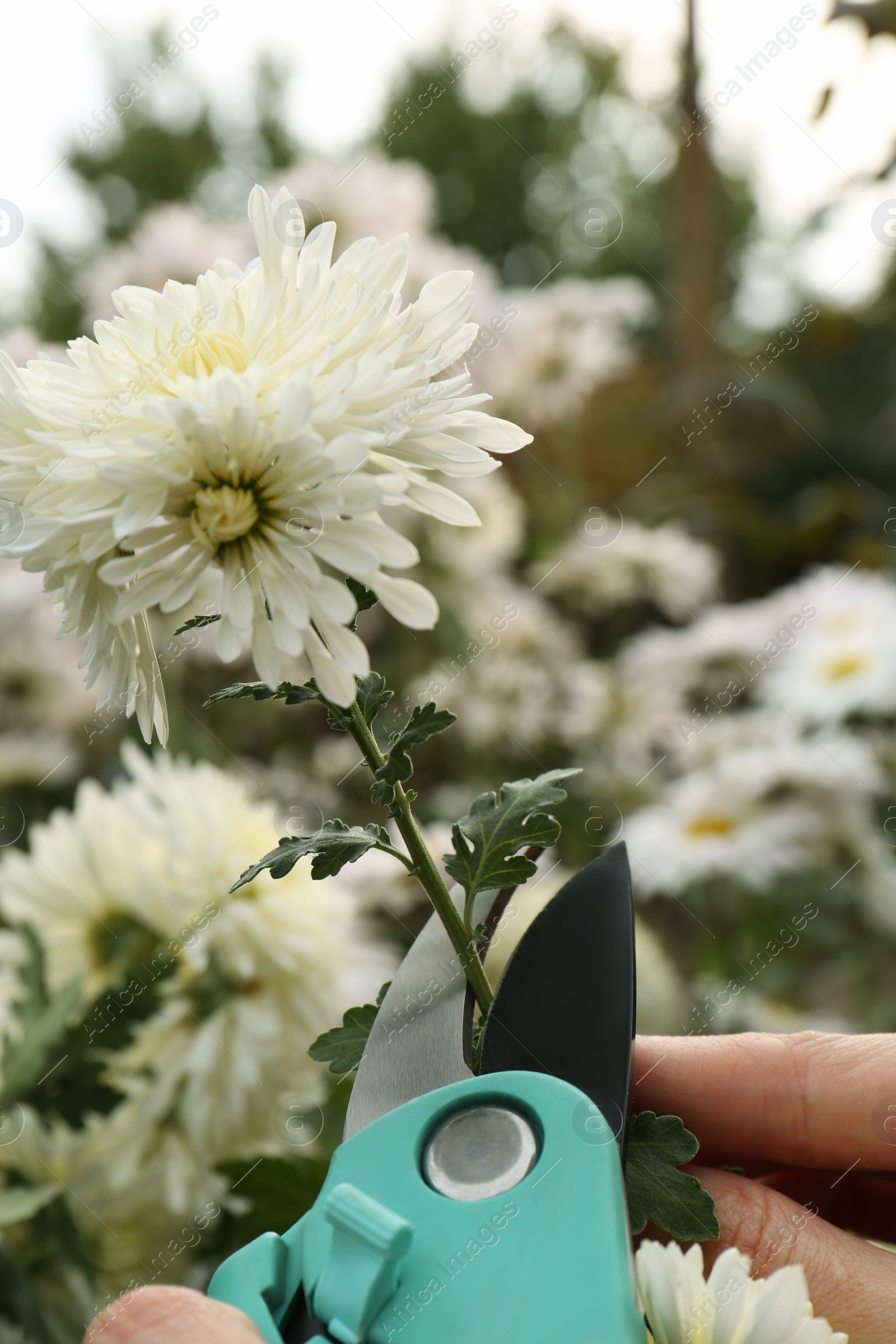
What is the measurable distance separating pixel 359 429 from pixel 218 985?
438 mm

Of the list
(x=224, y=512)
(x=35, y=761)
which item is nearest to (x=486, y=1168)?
(x=224, y=512)

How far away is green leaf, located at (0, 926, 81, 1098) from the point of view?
21.2 inches

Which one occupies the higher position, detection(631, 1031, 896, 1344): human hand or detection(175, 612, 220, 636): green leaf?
detection(175, 612, 220, 636): green leaf

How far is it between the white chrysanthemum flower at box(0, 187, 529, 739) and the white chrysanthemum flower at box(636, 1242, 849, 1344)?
20 cm

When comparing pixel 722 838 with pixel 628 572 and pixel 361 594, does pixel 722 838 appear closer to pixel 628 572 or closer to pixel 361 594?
pixel 628 572

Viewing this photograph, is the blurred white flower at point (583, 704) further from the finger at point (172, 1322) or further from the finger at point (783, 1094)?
the finger at point (172, 1322)

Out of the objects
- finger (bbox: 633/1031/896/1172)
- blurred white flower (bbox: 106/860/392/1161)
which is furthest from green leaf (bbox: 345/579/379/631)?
blurred white flower (bbox: 106/860/392/1161)

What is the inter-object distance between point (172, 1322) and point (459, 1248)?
0.28 feet

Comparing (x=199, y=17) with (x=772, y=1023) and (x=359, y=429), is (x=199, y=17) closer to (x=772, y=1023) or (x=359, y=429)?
(x=359, y=429)

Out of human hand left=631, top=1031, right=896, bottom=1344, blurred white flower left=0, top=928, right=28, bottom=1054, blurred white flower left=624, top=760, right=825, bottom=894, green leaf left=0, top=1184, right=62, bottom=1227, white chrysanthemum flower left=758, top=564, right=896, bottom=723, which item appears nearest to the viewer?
human hand left=631, top=1031, right=896, bottom=1344

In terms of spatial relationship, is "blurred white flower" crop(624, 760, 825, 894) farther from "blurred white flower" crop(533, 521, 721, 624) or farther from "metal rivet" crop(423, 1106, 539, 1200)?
"metal rivet" crop(423, 1106, 539, 1200)

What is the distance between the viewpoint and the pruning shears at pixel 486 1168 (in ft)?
0.89

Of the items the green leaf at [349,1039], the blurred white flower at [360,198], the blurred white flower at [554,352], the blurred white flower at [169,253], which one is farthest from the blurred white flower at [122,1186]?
the blurred white flower at [554,352]

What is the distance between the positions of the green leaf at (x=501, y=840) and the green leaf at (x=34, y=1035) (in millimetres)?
337
